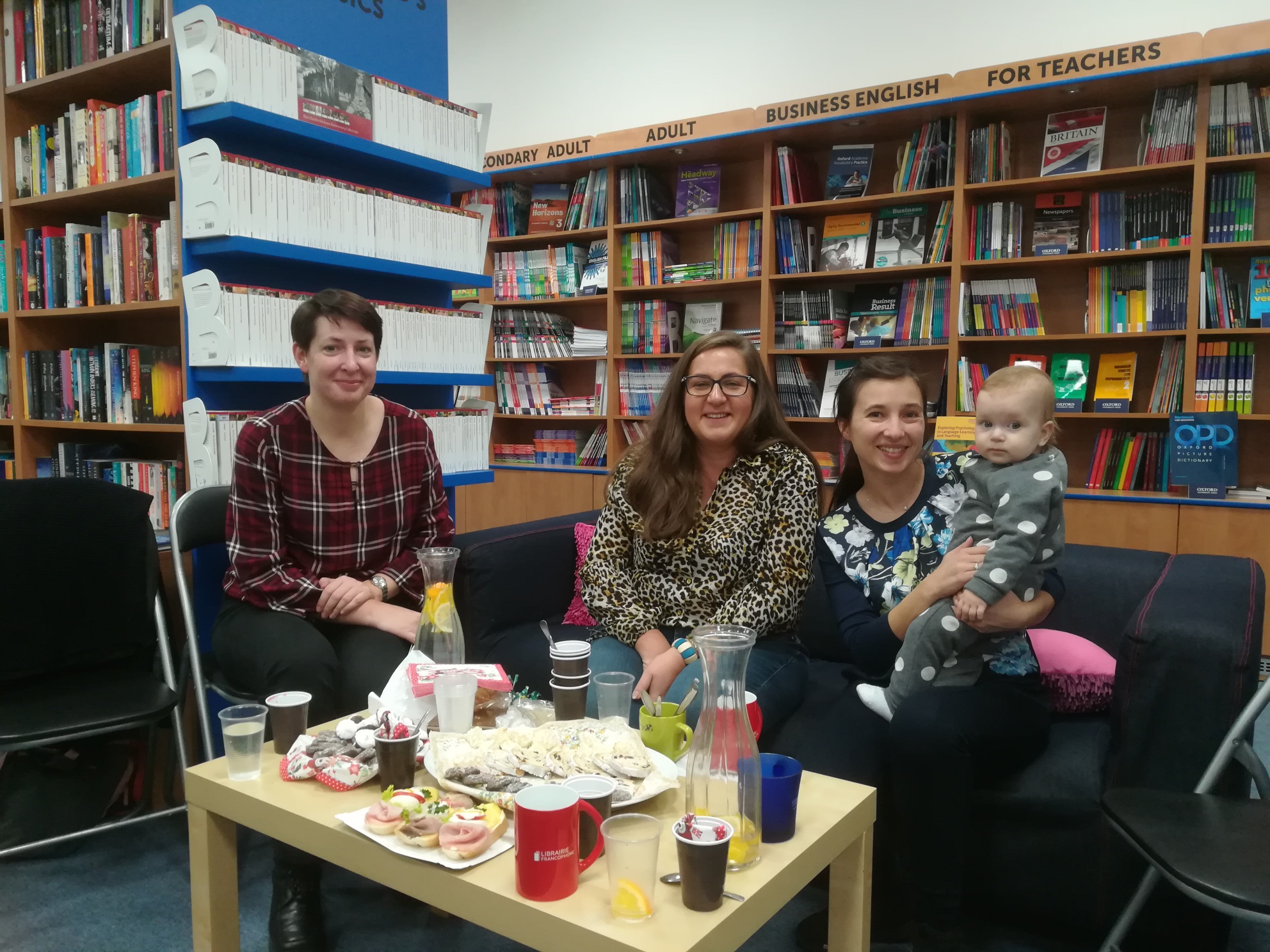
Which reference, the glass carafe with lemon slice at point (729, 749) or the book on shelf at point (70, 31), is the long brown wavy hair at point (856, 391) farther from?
the book on shelf at point (70, 31)

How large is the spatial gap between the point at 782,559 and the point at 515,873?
1.07 meters

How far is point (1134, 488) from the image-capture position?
369 centimetres

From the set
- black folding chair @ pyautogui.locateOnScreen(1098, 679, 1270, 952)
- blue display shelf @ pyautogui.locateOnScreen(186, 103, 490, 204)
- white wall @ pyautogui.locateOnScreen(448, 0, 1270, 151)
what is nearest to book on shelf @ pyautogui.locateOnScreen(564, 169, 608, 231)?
white wall @ pyautogui.locateOnScreen(448, 0, 1270, 151)

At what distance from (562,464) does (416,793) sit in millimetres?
3872

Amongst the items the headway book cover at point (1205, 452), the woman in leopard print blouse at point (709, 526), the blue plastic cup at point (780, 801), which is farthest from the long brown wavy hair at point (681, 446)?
the headway book cover at point (1205, 452)

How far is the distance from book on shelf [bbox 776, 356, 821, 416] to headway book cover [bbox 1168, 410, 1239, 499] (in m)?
1.51

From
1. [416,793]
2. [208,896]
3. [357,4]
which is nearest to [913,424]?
[416,793]

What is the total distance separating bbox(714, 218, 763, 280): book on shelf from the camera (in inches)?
170

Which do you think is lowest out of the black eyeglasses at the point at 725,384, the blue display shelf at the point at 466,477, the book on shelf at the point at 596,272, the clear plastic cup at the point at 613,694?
the clear plastic cup at the point at 613,694

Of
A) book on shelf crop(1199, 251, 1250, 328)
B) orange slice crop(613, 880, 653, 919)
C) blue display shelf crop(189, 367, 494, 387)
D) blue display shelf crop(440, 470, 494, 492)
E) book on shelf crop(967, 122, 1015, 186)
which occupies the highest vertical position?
book on shelf crop(967, 122, 1015, 186)

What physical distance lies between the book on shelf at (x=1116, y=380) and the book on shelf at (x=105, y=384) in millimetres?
3509

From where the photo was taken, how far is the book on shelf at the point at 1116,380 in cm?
367

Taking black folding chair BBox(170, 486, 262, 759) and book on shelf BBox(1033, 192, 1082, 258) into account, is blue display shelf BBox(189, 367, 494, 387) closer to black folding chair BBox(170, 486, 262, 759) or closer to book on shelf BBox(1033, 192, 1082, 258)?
black folding chair BBox(170, 486, 262, 759)

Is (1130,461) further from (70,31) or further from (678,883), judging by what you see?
(70,31)
